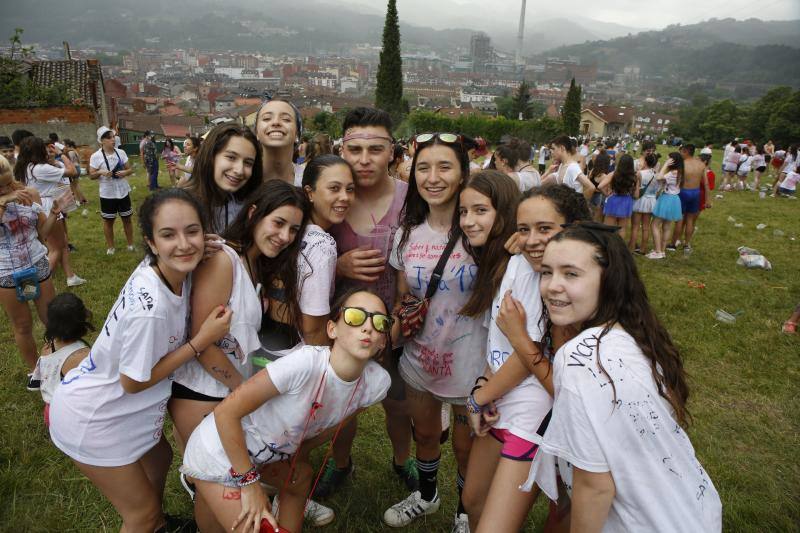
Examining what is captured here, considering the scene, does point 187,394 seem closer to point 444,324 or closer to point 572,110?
point 444,324

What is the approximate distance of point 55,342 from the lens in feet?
12.2

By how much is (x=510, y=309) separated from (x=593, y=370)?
25.7 inches

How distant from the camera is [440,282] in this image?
2.72 meters

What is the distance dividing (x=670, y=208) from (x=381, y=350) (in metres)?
8.88

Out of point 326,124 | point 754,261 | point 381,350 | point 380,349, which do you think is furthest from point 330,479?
point 326,124

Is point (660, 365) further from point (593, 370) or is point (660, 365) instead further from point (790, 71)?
point (790, 71)

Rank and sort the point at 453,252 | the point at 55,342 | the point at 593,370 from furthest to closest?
the point at 55,342, the point at 453,252, the point at 593,370

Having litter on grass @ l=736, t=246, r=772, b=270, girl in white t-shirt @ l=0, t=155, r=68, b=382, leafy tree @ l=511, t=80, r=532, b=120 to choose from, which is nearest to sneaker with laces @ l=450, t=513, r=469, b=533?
girl in white t-shirt @ l=0, t=155, r=68, b=382

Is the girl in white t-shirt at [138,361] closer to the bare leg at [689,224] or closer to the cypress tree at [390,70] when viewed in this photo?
the bare leg at [689,224]

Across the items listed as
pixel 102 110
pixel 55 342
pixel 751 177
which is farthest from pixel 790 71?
pixel 55 342

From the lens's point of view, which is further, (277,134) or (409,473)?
(409,473)

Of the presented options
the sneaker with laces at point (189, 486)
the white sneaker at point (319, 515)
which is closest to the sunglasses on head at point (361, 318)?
the white sneaker at point (319, 515)

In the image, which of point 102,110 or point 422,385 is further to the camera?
point 102,110

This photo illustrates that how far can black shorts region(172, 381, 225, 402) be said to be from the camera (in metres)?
2.47
